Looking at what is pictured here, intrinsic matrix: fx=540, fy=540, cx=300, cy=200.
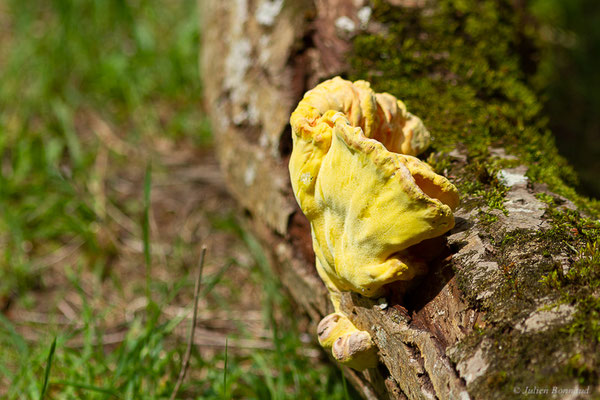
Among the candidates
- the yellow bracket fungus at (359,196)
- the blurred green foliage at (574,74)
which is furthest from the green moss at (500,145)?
the blurred green foliage at (574,74)

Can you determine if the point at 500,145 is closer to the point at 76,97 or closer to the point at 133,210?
the point at 133,210

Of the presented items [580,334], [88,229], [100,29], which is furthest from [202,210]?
[580,334]

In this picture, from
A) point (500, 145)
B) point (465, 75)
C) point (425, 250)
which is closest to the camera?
point (425, 250)

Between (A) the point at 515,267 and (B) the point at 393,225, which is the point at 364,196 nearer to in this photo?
(B) the point at 393,225

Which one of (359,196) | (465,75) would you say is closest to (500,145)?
(465,75)

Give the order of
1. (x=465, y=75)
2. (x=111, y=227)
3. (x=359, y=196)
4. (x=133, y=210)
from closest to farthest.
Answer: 1. (x=359, y=196)
2. (x=465, y=75)
3. (x=111, y=227)
4. (x=133, y=210)

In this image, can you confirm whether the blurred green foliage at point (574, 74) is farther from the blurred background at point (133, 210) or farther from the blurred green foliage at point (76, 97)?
the blurred green foliage at point (76, 97)
